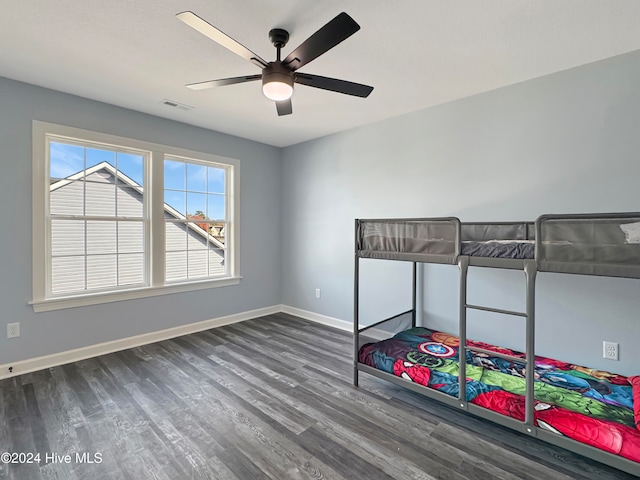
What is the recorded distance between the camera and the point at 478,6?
1780mm

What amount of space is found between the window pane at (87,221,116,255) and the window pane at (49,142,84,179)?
0.55 meters

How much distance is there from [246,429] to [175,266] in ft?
8.21

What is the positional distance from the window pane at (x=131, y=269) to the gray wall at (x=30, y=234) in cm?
25

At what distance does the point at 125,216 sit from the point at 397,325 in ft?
10.9

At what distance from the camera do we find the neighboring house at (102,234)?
3.05 metres

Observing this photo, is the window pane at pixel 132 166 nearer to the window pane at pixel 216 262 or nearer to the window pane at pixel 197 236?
the window pane at pixel 197 236

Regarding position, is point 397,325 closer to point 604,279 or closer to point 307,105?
point 604,279

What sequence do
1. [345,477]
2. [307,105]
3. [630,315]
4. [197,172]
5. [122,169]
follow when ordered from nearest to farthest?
[345,477], [630,315], [307,105], [122,169], [197,172]

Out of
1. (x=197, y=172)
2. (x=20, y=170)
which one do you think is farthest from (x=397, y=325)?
(x=20, y=170)

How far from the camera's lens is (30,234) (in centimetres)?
281

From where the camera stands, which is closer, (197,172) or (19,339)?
(19,339)

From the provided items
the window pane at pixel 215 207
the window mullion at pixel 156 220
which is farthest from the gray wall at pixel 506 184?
the window mullion at pixel 156 220

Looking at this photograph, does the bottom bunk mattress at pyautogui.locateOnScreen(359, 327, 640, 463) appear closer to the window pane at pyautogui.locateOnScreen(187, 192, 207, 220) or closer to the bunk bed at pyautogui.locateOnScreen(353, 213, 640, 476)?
the bunk bed at pyautogui.locateOnScreen(353, 213, 640, 476)

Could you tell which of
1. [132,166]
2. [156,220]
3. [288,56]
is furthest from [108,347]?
[288,56]
